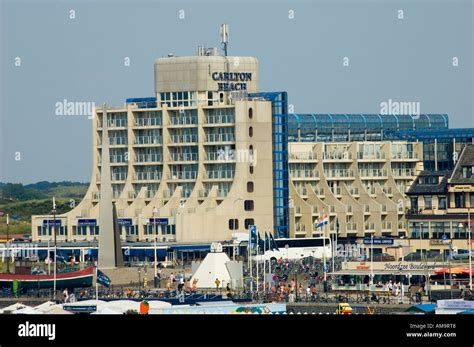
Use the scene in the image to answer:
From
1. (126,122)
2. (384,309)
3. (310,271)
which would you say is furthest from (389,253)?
(384,309)

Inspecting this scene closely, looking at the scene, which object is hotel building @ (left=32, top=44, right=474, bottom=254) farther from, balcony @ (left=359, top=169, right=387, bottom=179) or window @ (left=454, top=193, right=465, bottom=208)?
window @ (left=454, top=193, right=465, bottom=208)

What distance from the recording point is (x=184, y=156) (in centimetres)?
12600

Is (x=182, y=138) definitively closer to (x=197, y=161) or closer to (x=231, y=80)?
(x=197, y=161)

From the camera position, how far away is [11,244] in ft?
383

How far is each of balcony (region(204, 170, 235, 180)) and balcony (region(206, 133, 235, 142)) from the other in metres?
2.35

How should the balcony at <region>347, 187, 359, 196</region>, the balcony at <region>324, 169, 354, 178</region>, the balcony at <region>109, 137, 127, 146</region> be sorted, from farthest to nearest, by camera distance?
1. the balcony at <region>347, 187, 359, 196</region>
2. the balcony at <region>324, 169, 354, 178</region>
3. the balcony at <region>109, 137, 127, 146</region>

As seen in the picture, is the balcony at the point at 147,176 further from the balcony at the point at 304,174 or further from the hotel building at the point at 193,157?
the balcony at the point at 304,174

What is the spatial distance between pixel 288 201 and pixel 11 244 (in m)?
22.0

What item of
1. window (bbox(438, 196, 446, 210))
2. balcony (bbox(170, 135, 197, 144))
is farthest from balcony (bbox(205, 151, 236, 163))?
window (bbox(438, 196, 446, 210))

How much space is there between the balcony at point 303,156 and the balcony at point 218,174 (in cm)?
1139

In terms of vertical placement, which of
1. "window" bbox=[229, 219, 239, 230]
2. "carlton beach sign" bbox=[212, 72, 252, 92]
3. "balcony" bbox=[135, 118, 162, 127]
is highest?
"carlton beach sign" bbox=[212, 72, 252, 92]

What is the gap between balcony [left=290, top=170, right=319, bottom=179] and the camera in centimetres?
13504

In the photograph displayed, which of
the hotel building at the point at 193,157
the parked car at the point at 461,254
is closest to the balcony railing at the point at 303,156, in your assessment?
the hotel building at the point at 193,157

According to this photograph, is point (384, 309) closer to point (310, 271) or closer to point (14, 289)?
point (14, 289)
